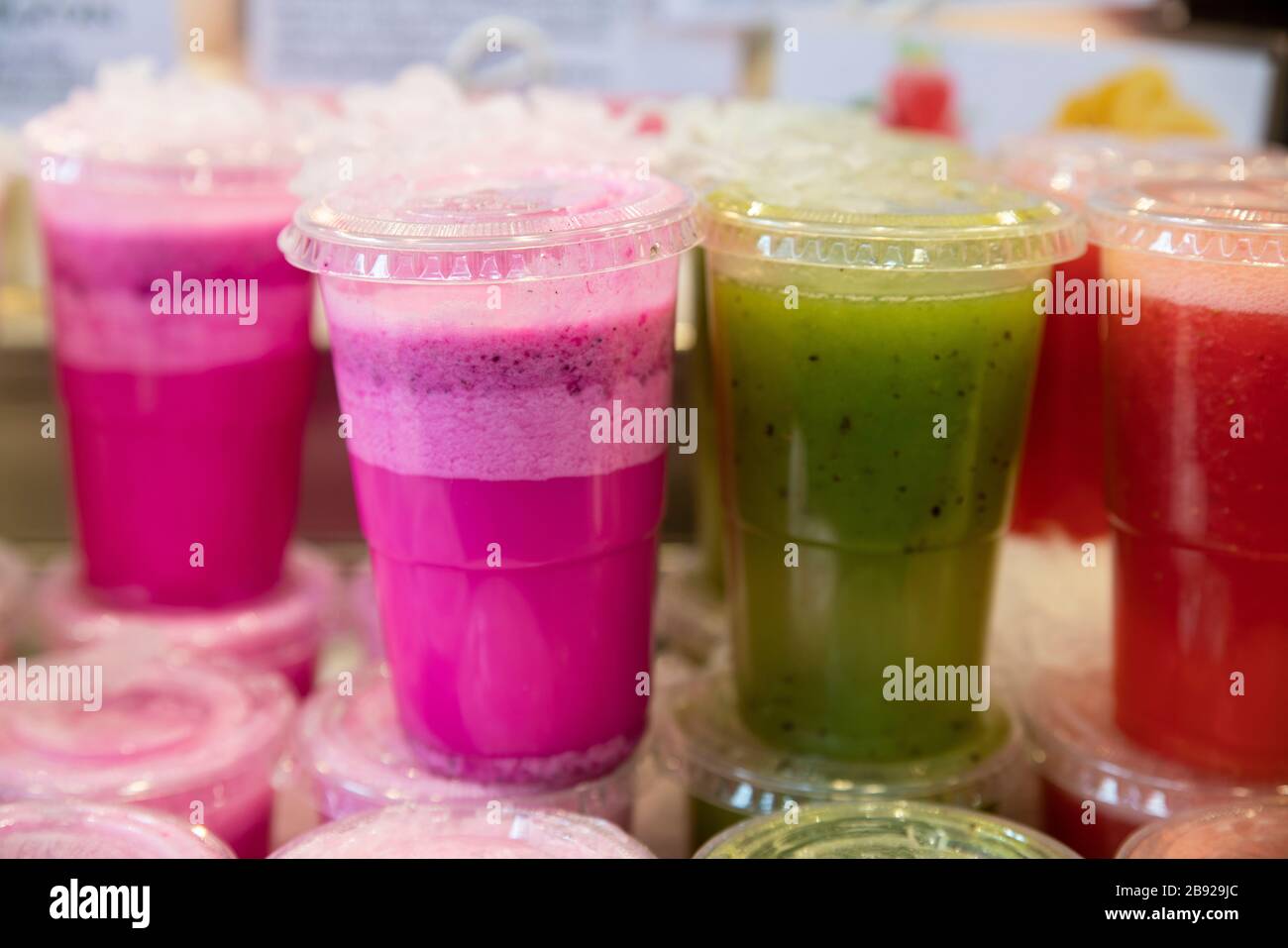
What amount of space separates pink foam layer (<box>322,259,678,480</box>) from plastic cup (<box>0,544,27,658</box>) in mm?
712

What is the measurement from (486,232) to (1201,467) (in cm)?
67

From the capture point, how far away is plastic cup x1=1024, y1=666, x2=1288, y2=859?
130 cm

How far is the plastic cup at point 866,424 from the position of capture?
1196 millimetres

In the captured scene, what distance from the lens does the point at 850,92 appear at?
2.17 m

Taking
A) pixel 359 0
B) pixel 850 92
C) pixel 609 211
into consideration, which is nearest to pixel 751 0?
pixel 850 92

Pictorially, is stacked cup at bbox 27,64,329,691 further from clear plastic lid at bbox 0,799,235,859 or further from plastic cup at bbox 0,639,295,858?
clear plastic lid at bbox 0,799,235,859

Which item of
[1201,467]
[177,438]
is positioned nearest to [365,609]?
[177,438]

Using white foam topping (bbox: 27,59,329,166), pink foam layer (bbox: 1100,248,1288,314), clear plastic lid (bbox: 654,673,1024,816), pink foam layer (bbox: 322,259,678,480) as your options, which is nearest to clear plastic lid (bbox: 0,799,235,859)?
pink foam layer (bbox: 322,259,678,480)

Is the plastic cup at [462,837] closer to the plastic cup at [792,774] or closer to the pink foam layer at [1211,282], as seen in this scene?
the plastic cup at [792,774]

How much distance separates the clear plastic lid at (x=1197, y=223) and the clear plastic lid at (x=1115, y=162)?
0.15 metres

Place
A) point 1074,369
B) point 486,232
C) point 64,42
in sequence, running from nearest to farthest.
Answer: point 486,232 → point 1074,369 → point 64,42

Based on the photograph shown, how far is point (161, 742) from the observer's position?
1352 millimetres

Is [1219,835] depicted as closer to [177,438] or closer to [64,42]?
[177,438]

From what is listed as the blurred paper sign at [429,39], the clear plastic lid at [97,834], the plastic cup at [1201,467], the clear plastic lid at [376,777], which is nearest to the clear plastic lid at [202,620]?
the clear plastic lid at [376,777]
